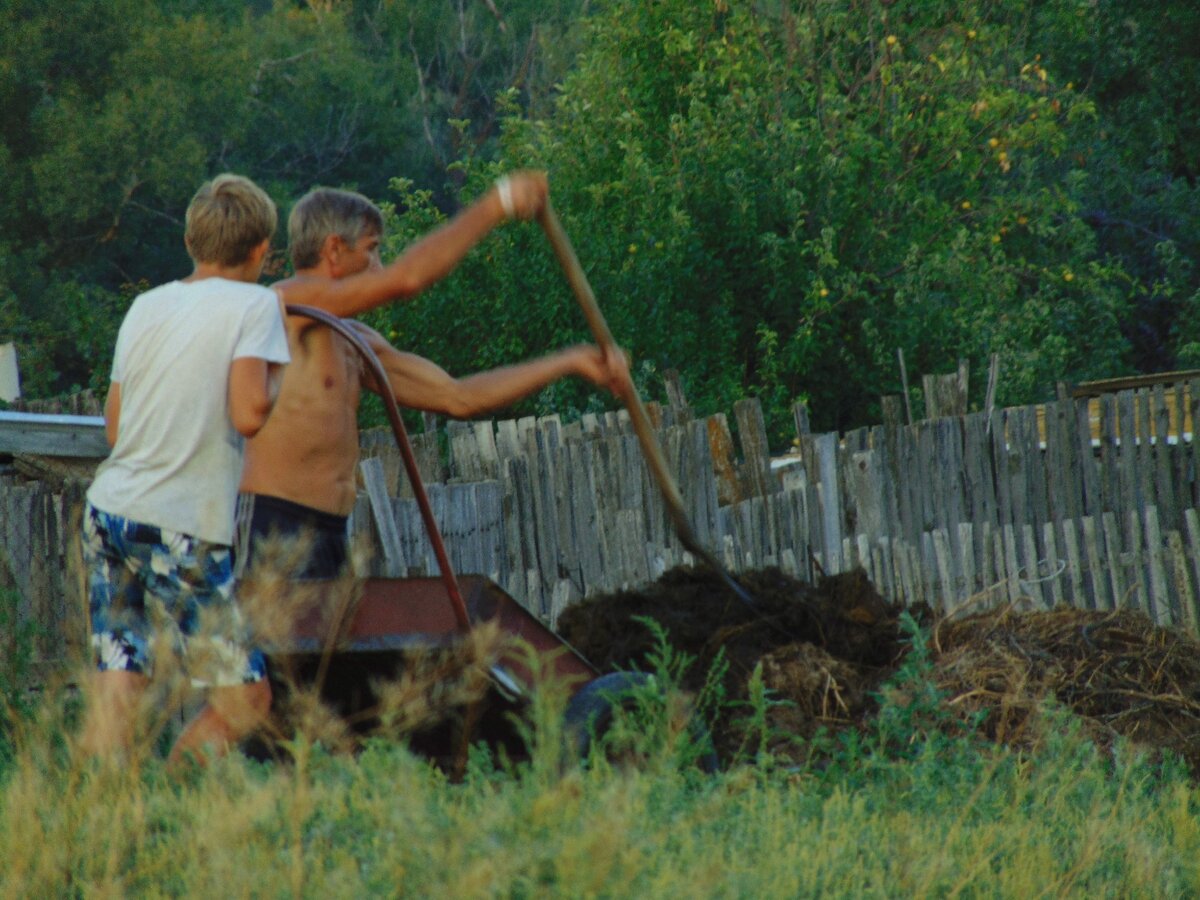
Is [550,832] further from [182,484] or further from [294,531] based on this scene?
[294,531]

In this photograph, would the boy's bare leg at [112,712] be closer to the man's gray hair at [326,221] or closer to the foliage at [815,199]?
the man's gray hair at [326,221]

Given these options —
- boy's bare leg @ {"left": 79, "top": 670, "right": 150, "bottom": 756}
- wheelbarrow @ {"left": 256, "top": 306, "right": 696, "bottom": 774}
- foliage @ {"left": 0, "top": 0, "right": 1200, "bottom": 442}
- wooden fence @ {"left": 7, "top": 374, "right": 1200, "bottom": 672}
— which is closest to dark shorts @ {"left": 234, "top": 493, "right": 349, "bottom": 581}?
wheelbarrow @ {"left": 256, "top": 306, "right": 696, "bottom": 774}

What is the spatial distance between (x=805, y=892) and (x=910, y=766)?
3.82 feet

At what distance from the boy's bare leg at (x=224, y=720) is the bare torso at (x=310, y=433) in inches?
34.1

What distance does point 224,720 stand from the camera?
13.3ft

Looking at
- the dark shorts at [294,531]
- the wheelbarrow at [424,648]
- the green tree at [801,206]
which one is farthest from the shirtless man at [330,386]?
the green tree at [801,206]

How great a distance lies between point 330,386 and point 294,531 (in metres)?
0.43

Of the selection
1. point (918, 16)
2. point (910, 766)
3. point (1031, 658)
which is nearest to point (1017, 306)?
point (918, 16)

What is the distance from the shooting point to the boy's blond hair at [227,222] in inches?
163

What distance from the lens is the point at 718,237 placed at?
45.4 ft

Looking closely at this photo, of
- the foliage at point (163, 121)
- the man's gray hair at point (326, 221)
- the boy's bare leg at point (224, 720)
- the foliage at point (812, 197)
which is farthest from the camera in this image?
the foliage at point (163, 121)

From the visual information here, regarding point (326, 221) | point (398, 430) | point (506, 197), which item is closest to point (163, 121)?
point (326, 221)

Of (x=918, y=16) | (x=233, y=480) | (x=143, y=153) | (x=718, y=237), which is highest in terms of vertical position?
→ (x=143, y=153)

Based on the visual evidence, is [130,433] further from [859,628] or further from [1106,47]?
[1106,47]
